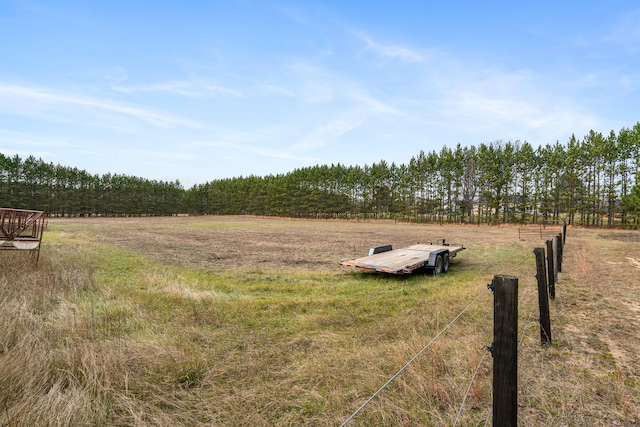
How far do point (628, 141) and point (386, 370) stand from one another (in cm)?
4947

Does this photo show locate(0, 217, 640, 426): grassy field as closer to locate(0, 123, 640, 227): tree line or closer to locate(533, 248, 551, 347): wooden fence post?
locate(533, 248, 551, 347): wooden fence post

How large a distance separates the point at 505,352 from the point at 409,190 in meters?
Answer: 59.6

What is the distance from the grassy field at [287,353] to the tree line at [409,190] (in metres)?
39.4

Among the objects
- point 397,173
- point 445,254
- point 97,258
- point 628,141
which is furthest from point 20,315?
point 397,173

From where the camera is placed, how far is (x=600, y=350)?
4.59 m

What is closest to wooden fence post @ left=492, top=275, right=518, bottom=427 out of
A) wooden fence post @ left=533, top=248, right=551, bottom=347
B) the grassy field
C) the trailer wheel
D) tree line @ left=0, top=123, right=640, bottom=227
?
the grassy field

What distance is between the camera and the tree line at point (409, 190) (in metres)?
40.1

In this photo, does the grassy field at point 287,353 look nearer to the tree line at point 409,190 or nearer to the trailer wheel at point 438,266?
the trailer wheel at point 438,266

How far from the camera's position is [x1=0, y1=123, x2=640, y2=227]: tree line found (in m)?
40.1

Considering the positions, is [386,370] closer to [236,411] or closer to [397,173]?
[236,411]

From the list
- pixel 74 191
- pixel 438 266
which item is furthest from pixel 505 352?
pixel 74 191

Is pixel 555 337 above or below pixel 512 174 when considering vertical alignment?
below

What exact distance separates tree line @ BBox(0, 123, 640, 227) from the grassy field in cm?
3939

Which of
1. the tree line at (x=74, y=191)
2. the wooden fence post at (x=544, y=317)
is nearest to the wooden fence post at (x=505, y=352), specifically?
the wooden fence post at (x=544, y=317)
